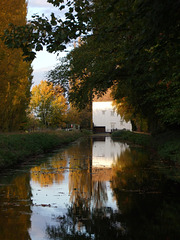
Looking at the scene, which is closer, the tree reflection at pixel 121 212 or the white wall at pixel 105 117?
the tree reflection at pixel 121 212

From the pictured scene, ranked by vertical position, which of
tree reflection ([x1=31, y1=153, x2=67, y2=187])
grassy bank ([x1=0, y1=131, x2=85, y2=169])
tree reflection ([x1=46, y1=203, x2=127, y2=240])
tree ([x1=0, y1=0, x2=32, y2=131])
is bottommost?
tree reflection ([x1=46, y1=203, x2=127, y2=240])

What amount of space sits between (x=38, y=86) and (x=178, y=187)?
5277 cm

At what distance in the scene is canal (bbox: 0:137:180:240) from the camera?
5.73 metres

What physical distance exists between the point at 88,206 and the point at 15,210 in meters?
1.70

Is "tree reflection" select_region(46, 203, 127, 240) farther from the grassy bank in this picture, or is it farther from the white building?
the white building

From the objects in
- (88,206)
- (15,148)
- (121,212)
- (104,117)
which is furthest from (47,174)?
(104,117)

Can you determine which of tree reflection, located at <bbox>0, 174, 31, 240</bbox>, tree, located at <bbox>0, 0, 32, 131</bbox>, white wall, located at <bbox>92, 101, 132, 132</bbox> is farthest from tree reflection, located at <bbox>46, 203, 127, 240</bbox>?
white wall, located at <bbox>92, 101, 132, 132</bbox>

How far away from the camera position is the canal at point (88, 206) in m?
5.73

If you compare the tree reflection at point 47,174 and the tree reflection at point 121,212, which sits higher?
the tree reflection at point 47,174

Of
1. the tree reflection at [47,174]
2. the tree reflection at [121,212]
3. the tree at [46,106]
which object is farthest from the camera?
the tree at [46,106]

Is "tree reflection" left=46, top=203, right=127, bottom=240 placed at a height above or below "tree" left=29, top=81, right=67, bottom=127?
below

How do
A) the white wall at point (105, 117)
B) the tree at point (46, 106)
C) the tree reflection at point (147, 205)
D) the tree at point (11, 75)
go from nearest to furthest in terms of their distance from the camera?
1. the tree reflection at point (147, 205)
2. the tree at point (11, 75)
3. the tree at point (46, 106)
4. the white wall at point (105, 117)

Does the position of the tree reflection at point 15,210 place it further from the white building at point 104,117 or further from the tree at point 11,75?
Answer: the white building at point 104,117

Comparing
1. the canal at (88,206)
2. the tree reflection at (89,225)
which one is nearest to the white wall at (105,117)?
the canal at (88,206)
